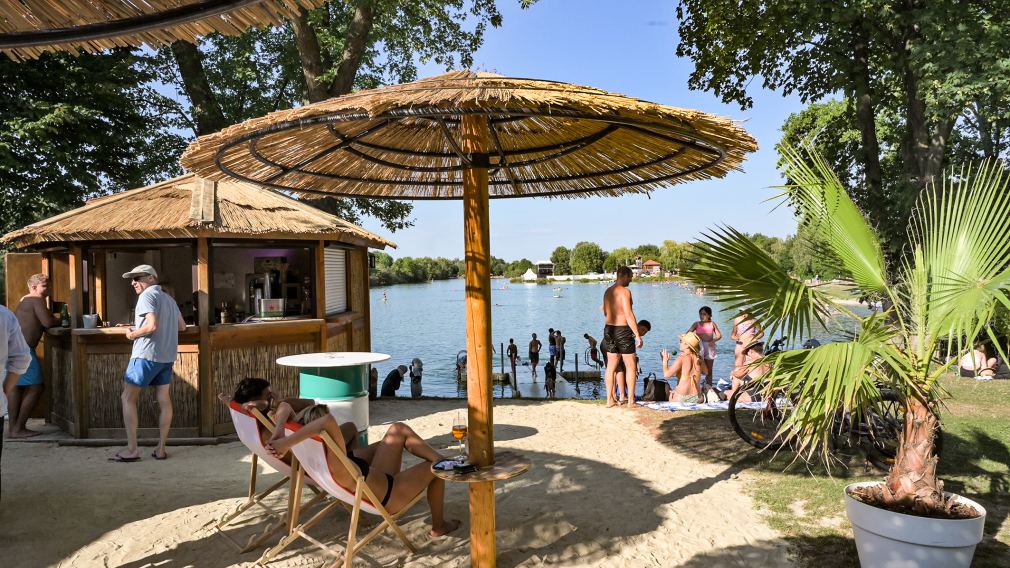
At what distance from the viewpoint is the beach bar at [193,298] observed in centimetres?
673

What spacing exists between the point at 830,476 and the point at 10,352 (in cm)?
593

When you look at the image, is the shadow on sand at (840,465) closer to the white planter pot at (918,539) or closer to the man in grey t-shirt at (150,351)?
the white planter pot at (918,539)

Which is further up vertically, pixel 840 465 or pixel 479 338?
pixel 479 338

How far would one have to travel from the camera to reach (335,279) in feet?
27.6

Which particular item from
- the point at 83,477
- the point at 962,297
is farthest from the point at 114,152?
the point at 962,297

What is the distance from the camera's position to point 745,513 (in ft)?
14.4

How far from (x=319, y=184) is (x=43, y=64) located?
39.3 feet

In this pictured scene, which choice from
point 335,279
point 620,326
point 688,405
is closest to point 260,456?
point 335,279

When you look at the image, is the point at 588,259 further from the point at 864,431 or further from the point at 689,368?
the point at 864,431

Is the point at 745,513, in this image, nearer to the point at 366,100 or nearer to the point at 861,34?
the point at 366,100

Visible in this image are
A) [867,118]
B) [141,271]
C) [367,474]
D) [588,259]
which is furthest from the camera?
[588,259]

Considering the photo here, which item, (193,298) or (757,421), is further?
(193,298)

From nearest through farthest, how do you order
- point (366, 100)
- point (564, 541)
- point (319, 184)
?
point (366, 100)
point (564, 541)
point (319, 184)

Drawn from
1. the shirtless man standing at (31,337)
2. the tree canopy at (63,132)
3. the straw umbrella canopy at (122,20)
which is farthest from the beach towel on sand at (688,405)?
Answer: the tree canopy at (63,132)
